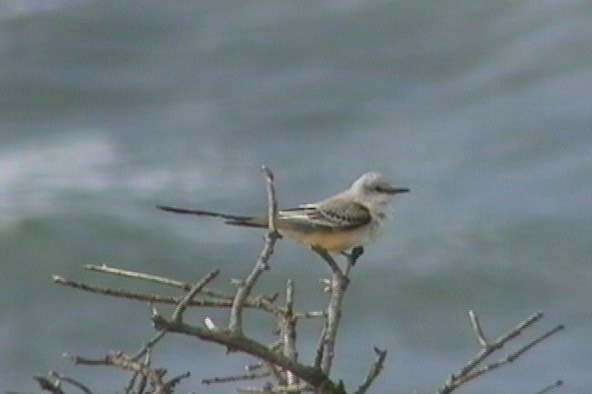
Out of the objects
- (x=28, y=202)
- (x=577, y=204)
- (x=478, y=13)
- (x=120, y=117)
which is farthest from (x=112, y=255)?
(x=478, y=13)

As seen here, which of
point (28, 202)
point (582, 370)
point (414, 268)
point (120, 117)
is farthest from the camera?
point (120, 117)

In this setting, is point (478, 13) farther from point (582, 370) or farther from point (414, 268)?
point (582, 370)

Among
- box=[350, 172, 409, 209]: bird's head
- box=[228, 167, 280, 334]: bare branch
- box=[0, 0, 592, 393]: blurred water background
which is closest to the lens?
box=[228, 167, 280, 334]: bare branch

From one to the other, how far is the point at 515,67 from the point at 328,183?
5.87 feet

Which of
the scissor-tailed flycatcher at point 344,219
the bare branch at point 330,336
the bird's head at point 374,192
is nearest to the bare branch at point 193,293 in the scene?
the bare branch at point 330,336

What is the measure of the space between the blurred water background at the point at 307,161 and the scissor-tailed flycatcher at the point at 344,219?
2733 millimetres

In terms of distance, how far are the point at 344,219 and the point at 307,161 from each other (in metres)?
4.77

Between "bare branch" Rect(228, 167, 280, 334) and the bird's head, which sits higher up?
the bird's head

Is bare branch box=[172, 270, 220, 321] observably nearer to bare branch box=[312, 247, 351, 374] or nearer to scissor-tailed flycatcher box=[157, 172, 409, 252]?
bare branch box=[312, 247, 351, 374]

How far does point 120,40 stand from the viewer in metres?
11.6

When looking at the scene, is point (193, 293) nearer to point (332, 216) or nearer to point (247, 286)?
point (247, 286)

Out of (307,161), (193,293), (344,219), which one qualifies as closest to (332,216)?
(344,219)

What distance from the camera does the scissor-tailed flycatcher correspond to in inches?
203

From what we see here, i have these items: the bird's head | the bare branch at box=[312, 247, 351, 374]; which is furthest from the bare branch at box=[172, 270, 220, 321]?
the bird's head
